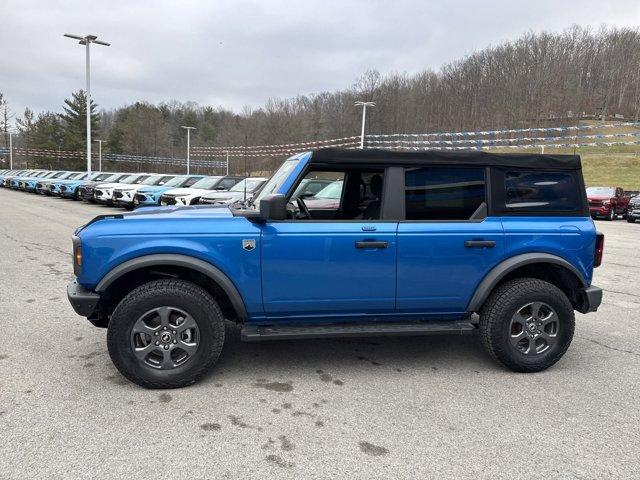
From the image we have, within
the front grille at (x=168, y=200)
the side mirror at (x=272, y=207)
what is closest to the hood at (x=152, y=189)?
the front grille at (x=168, y=200)

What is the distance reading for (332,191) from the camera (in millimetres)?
4727

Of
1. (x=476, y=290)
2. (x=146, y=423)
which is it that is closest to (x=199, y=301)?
(x=146, y=423)

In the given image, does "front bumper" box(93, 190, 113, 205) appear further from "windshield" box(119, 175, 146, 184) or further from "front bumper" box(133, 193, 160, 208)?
"front bumper" box(133, 193, 160, 208)

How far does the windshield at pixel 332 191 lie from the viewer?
4.57 meters

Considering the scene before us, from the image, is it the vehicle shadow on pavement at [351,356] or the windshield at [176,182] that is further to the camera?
the windshield at [176,182]

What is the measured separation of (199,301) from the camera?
11.8ft

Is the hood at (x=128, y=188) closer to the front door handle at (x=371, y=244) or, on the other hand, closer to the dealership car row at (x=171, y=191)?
the dealership car row at (x=171, y=191)

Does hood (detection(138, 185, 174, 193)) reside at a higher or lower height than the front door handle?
higher

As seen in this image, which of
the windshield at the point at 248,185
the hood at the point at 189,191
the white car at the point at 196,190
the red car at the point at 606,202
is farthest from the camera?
the red car at the point at 606,202

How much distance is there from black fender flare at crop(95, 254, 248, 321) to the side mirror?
1.83 ft

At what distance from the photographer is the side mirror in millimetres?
3521

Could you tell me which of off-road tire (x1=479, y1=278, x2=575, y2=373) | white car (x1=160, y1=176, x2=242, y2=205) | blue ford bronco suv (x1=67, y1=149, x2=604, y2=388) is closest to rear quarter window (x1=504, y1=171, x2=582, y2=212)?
blue ford bronco suv (x1=67, y1=149, x2=604, y2=388)

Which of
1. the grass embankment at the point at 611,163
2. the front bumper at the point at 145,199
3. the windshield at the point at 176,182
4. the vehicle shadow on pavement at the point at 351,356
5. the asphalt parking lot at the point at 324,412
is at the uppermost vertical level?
the grass embankment at the point at 611,163

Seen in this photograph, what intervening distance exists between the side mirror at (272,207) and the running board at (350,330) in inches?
35.1
